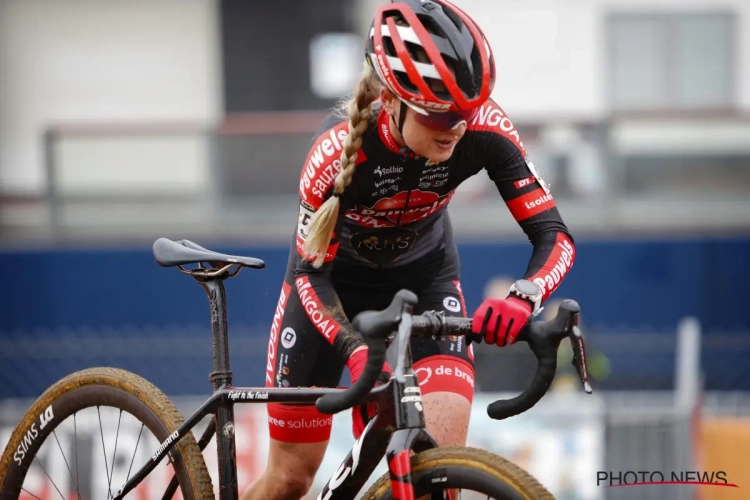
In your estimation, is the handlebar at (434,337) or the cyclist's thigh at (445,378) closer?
the handlebar at (434,337)

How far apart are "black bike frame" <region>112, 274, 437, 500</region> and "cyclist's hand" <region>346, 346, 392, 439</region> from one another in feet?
0.36

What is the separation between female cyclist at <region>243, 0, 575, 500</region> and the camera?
11.2 feet

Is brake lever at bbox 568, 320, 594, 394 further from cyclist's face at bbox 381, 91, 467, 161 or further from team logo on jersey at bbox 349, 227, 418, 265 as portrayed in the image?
team logo on jersey at bbox 349, 227, 418, 265

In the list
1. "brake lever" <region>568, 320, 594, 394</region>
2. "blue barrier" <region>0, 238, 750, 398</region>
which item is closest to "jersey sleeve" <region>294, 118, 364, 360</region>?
"brake lever" <region>568, 320, 594, 394</region>

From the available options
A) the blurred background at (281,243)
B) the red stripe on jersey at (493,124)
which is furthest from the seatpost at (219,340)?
the blurred background at (281,243)

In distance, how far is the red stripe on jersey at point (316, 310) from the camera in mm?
3672

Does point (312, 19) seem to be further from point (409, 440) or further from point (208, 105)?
point (409, 440)

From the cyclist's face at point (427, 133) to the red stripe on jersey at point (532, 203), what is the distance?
357mm

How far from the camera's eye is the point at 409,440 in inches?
124

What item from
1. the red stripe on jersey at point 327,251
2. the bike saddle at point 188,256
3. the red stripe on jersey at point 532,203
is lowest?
the bike saddle at point 188,256

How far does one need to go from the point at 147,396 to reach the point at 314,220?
861mm

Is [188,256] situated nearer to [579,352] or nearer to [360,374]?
[360,374]

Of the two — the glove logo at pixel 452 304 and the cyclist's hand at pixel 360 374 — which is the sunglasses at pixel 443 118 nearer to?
the cyclist's hand at pixel 360 374

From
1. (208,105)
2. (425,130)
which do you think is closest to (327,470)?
(425,130)
